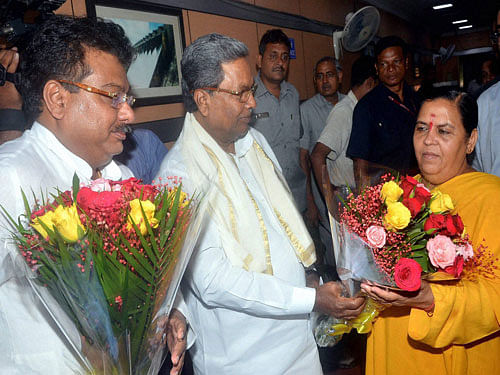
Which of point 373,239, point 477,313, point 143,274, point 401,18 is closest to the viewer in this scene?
point 143,274

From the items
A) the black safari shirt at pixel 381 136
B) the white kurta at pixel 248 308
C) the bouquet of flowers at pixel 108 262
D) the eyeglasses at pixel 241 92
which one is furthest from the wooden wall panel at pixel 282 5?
the bouquet of flowers at pixel 108 262

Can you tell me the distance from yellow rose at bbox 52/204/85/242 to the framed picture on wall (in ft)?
5.84

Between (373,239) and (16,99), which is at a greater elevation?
(16,99)

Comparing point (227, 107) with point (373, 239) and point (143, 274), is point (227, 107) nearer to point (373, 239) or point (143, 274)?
point (373, 239)

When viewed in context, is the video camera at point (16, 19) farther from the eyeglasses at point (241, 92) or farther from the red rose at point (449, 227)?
the red rose at point (449, 227)

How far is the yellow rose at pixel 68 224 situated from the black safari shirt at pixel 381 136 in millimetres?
2405

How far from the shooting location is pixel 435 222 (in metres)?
1.21

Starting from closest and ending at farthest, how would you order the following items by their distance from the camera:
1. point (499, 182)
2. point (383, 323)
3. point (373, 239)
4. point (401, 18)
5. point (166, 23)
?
1. point (373, 239)
2. point (499, 182)
3. point (383, 323)
4. point (166, 23)
5. point (401, 18)

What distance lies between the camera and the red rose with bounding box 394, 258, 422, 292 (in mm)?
1141

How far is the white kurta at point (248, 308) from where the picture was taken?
1.36 meters

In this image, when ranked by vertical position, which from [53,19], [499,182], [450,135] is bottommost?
[499,182]

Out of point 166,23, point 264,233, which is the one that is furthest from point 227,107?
point 166,23

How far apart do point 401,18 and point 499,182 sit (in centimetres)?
1050

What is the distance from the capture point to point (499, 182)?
1504mm
